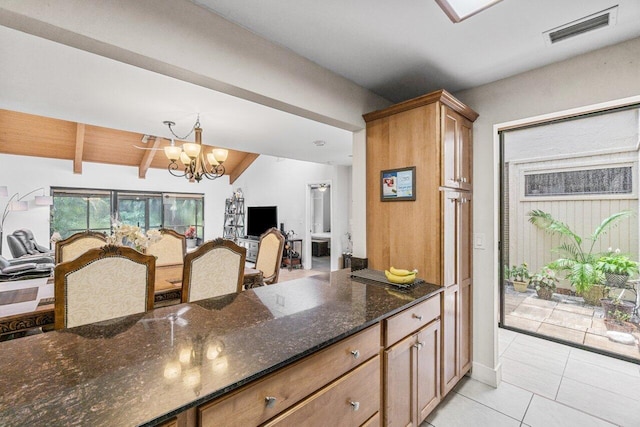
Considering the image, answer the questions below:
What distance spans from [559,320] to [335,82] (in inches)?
134

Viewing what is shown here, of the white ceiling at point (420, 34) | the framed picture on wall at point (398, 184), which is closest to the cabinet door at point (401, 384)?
the framed picture on wall at point (398, 184)

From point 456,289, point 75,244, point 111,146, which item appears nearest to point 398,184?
point 456,289

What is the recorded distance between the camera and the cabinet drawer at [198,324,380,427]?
2.85 feet

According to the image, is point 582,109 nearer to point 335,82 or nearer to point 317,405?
point 335,82

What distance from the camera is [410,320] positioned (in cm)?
165

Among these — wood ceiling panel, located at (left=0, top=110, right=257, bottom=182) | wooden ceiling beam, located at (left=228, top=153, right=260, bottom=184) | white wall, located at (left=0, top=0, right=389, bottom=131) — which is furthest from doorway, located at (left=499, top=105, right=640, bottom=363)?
wooden ceiling beam, located at (left=228, top=153, right=260, bottom=184)

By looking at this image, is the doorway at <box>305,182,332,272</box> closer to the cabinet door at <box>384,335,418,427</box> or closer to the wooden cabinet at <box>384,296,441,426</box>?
the wooden cabinet at <box>384,296,441,426</box>

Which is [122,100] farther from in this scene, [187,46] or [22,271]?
[22,271]

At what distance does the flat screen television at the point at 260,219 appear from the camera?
8219mm

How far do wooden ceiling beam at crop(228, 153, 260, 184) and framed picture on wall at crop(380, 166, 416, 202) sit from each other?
23.0 ft

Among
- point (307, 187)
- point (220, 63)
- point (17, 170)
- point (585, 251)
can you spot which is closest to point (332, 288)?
point (220, 63)

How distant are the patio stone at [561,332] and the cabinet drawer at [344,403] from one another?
2.70 m

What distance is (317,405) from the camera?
1130mm

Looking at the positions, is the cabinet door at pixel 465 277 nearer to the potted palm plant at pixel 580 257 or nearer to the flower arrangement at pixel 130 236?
the potted palm plant at pixel 580 257
